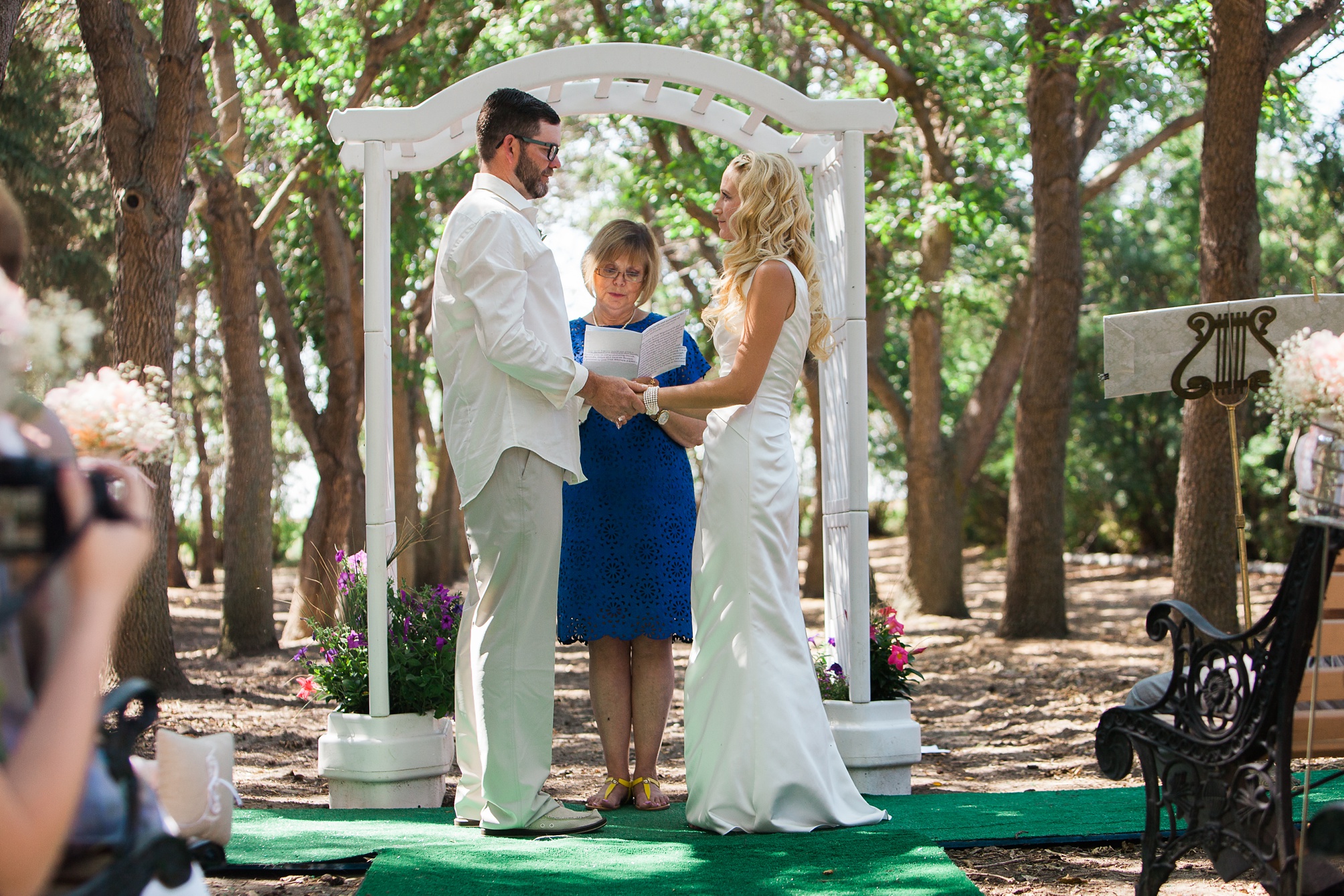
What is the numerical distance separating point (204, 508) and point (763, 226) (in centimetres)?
2119

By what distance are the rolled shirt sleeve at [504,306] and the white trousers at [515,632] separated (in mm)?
281

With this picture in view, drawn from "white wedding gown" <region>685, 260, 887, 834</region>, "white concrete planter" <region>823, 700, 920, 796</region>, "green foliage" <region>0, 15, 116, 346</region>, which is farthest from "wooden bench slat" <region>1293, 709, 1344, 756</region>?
"green foliage" <region>0, 15, 116, 346</region>

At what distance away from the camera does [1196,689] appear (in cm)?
303

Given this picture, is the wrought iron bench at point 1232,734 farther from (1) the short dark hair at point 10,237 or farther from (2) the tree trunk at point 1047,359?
(2) the tree trunk at point 1047,359

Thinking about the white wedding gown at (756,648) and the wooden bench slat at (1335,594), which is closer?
the wooden bench slat at (1335,594)

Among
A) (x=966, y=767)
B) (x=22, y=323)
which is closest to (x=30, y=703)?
(x=22, y=323)

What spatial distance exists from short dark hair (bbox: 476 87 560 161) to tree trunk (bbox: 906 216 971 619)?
9.79 metres

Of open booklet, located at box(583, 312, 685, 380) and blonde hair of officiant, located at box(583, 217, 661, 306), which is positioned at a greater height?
blonde hair of officiant, located at box(583, 217, 661, 306)

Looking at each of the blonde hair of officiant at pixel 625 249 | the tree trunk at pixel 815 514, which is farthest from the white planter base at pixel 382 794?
the tree trunk at pixel 815 514

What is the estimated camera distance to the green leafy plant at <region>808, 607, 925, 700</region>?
5.23 metres

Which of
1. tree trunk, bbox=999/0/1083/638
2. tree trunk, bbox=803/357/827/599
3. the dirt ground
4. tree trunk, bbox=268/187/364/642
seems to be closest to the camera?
the dirt ground

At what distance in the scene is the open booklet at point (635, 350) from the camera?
14.9 feet

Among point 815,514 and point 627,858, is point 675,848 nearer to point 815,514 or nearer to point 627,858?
point 627,858

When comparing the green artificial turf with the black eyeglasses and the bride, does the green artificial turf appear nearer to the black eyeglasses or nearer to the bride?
the bride
